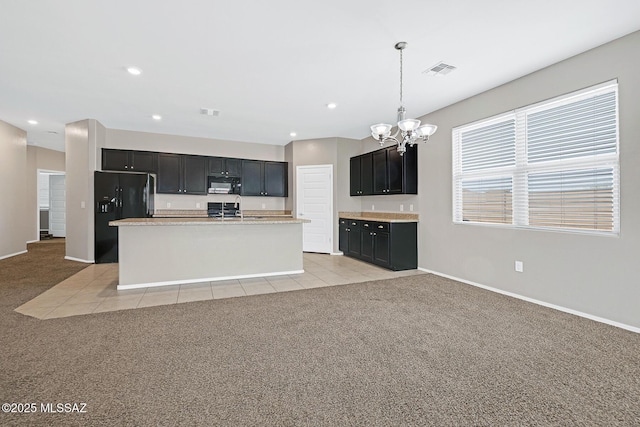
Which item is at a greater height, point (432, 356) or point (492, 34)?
point (492, 34)

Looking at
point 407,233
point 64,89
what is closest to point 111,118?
point 64,89

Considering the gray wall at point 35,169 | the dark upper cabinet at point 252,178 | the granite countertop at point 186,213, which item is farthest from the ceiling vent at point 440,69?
the gray wall at point 35,169

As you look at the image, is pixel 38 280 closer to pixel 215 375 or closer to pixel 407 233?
pixel 215 375

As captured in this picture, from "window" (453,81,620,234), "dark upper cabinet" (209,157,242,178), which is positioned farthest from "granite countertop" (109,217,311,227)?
"window" (453,81,620,234)

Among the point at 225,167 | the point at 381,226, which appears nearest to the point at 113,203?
the point at 225,167

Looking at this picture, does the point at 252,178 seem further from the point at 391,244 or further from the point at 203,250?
the point at 391,244

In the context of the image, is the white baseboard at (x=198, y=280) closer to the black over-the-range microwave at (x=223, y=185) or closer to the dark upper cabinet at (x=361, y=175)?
the dark upper cabinet at (x=361, y=175)

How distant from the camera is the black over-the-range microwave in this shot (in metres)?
6.86

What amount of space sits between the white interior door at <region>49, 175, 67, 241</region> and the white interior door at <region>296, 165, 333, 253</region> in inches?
324

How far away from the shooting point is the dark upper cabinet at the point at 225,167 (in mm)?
6848

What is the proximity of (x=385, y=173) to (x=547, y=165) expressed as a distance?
2.70 metres

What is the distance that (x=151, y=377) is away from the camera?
6.48ft

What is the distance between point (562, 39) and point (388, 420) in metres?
3.64

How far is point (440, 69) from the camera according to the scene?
3.49 metres
